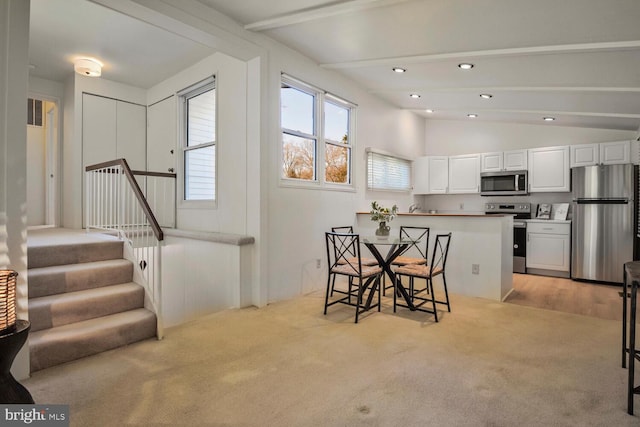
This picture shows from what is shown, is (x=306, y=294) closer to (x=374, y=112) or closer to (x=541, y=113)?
(x=374, y=112)

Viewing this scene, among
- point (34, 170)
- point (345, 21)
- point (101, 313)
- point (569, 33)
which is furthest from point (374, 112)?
point (34, 170)

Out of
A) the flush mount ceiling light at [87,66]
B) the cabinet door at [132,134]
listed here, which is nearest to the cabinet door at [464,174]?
the cabinet door at [132,134]

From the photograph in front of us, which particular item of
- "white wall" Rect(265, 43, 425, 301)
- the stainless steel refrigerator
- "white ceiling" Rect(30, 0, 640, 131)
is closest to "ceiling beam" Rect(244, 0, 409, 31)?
"white ceiling" Rect(30, 0, 640, 131)

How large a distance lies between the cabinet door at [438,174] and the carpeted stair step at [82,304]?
5272 millimetres

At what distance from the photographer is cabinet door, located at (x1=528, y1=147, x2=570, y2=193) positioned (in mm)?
5414

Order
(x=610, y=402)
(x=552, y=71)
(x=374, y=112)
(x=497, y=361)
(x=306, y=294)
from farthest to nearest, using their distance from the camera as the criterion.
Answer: (x=374, y=112) → (x=306, y=294) → (x=552, y=71) → (x=497, y=361) → (x=610, y=402)

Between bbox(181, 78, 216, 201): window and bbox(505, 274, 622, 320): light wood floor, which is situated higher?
bbox(181, 78, 216, 201): window

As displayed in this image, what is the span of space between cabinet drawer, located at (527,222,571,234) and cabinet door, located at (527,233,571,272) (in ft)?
0.16

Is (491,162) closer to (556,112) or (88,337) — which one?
(556,112)

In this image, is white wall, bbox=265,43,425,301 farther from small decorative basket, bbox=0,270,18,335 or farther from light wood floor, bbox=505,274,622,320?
light wood floor, bbox=505,274,622,320

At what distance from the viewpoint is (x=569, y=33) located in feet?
8.66

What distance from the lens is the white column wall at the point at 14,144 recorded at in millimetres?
2066

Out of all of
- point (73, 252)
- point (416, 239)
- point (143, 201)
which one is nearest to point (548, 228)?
point (416, 239)

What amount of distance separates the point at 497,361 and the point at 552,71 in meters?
2.84
